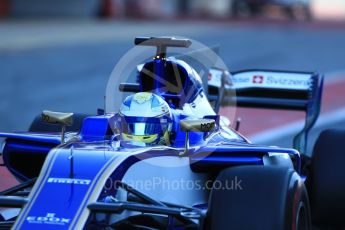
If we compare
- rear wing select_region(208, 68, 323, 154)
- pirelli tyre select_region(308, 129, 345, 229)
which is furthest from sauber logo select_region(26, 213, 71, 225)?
rear wing select_region(208, 68, 323, 154)

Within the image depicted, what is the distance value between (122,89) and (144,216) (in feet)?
5.63

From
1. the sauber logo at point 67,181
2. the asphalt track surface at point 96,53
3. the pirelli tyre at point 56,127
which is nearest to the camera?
the sauber logo at point 67,181

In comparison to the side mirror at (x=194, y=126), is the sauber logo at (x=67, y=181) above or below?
below

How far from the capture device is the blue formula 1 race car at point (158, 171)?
16.9 feet

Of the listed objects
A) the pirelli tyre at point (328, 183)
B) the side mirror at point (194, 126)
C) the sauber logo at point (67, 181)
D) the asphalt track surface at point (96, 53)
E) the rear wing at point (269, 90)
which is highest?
the side mirror at point (194, 126)

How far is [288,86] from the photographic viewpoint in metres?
8.10

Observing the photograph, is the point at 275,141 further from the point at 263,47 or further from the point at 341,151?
the point at 263,47

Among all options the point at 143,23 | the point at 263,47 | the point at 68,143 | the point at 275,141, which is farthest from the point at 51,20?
the point at 68,143

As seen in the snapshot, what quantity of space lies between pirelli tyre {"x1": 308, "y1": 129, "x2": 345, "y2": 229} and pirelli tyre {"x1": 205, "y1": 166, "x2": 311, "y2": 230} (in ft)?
3.19

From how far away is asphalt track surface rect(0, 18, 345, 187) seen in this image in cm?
1410

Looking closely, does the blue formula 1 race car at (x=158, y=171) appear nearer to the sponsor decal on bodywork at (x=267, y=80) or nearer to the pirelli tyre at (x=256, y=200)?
the pirelli tyre at (x=256, y=200)

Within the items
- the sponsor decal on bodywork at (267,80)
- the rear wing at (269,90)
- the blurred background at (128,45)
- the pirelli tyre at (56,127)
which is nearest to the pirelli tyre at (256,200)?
the pirelli tyre at (56,127)

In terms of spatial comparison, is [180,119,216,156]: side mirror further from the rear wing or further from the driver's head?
the rear wing

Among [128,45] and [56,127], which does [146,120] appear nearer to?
[56,127]
